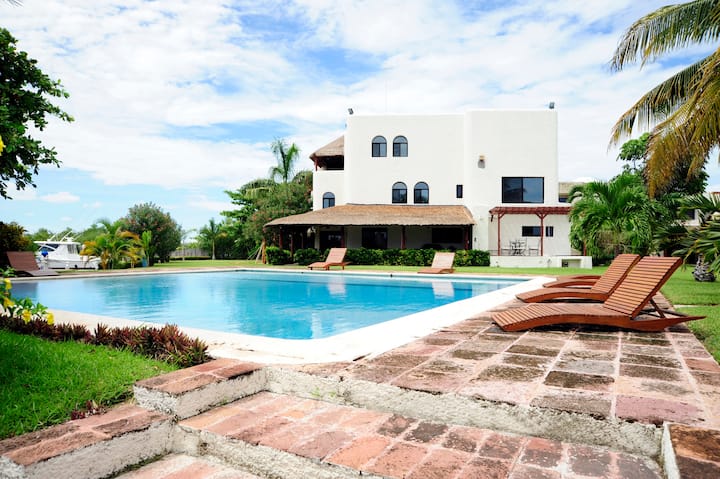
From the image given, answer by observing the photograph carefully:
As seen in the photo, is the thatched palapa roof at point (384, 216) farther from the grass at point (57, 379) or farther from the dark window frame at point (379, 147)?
the grass at point (57, 379)

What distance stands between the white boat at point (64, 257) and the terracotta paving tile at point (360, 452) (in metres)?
26.1

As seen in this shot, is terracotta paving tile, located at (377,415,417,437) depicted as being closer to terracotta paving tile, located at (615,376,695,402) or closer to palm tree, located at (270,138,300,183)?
terracotta paving tile, located at (615,376,695,402)

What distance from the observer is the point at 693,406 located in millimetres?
2732

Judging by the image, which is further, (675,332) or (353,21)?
(353,21)

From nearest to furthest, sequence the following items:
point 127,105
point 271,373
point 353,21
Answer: point 271,373 → point 353,21 → point 127,105

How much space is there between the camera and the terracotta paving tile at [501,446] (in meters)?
2.48

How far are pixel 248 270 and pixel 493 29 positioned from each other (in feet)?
49.6

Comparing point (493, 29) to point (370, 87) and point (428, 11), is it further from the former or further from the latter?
point (370, 87)

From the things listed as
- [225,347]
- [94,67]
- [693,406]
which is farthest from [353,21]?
[693,406]

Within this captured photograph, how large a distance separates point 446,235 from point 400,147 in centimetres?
620

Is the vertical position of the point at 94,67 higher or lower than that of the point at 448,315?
higher

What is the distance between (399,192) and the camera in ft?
95.0

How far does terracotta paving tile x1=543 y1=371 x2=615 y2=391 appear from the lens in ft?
10.3

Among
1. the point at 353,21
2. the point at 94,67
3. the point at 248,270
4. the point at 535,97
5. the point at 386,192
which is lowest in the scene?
the point at 248,270
